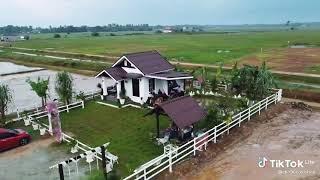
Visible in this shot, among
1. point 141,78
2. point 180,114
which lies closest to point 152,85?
point 141,78

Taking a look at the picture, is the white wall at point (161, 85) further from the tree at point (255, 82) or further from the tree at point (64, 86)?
the tree at point (64, 86)

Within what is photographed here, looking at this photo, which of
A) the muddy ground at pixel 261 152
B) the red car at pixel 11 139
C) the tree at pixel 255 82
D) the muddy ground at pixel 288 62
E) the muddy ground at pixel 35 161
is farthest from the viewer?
the muddy ground at pixel 288 62

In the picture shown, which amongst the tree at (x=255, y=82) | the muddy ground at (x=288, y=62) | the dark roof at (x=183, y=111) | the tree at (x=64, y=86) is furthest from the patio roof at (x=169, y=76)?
the muddy ground at (x=288, y=62)

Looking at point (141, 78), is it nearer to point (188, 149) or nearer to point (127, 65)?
point (127, 65)

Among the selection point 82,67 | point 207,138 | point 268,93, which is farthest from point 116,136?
point 82,67

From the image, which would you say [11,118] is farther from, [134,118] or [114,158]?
[114,158]

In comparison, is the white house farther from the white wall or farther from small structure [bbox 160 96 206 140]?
small structure [bbox 160 96 206 140]
